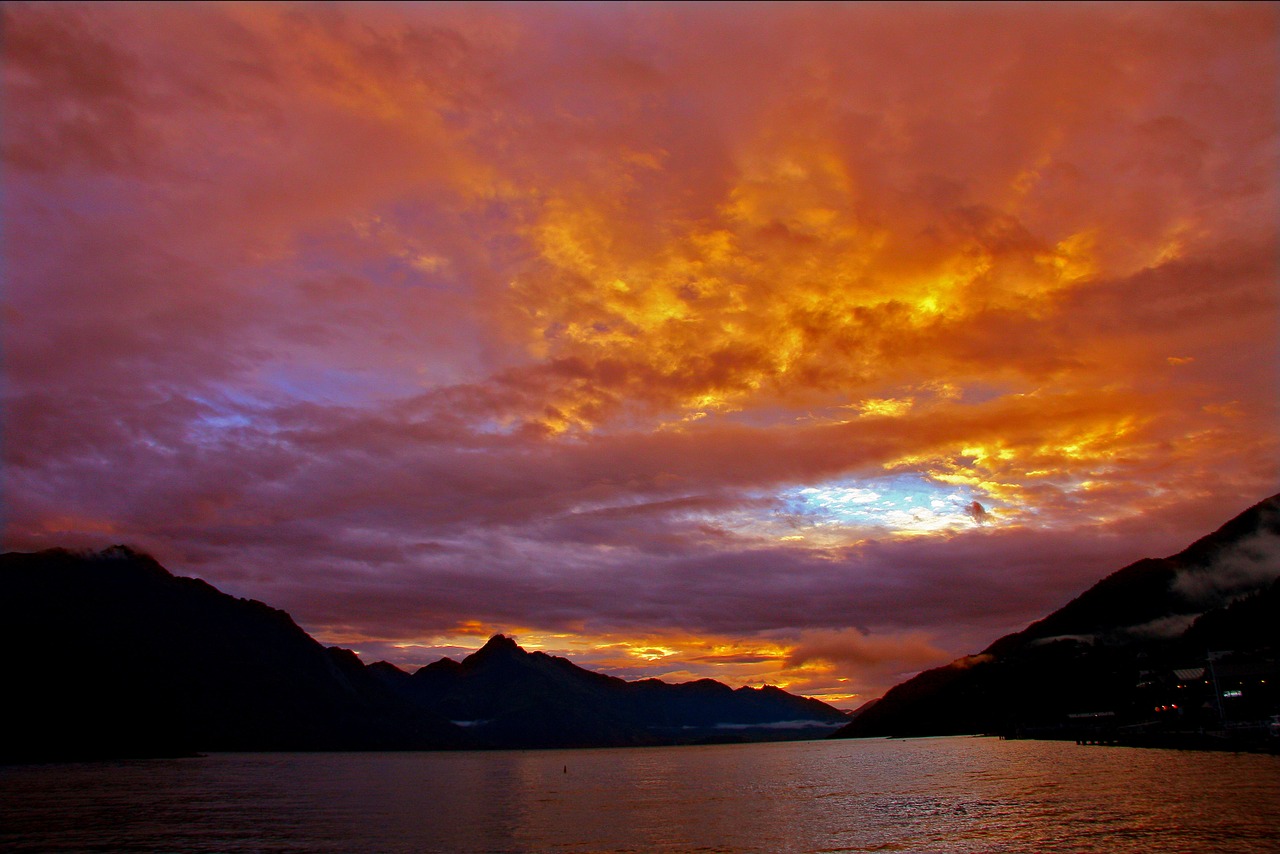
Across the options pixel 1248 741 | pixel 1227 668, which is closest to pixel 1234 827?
pixel 1248 741

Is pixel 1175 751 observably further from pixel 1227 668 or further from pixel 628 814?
pixel 628 814

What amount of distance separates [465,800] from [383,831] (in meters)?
48.7

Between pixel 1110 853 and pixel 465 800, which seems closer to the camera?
pixel 1110 853

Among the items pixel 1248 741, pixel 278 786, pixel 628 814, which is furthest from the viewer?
pixel 278 786

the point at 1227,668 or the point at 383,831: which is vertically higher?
the point at 1227,668

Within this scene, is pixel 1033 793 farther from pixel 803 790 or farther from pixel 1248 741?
pixel 1248 741

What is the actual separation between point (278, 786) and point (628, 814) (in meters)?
106

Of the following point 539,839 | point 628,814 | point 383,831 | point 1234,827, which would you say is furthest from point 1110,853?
point 383,831

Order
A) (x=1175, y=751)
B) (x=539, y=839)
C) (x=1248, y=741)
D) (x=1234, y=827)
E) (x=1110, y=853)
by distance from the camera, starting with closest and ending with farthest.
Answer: (x=1110, y=853) → (x=1234, y=827) → (x=539, y=839) → (x=1248, y=741) → (x=1175, y=751)

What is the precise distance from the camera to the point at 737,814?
94562 mm

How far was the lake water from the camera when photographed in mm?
66500

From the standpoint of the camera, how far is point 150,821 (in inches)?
3652

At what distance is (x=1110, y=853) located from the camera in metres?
56.0

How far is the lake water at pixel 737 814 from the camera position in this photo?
66.5 meters
